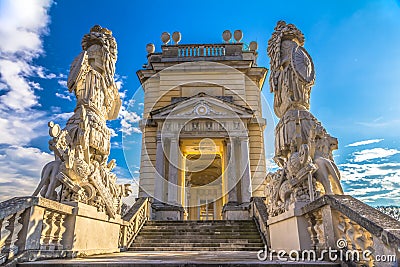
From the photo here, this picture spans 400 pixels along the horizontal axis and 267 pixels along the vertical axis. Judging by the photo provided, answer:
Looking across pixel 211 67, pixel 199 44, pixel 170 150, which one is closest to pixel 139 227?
pixel 170 150

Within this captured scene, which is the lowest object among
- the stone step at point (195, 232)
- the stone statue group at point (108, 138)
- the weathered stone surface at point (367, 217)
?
the stone step at point (195, 232)

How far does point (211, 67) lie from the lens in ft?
61.7

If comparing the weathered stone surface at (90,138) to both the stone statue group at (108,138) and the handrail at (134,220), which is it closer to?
the stone statue group at (108,138)

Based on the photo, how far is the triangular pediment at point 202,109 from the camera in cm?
1673

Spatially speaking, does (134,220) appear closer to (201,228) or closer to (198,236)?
(198,236)

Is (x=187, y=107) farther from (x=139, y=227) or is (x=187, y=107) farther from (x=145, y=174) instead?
(x=139, y=227)

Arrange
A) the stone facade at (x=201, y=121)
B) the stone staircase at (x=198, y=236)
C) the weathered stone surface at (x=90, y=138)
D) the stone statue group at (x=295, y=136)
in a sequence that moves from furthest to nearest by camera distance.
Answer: the stone facade at (x=201, y=121) → the stone staircase at (x=198, y=236) → the weathered stone surface at (x=90, y=138) → the stone statue group at (x=295, y=136)

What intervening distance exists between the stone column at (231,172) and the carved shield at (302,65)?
9818 millimetres

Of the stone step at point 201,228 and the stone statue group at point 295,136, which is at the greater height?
the stone statue group at point 295,136

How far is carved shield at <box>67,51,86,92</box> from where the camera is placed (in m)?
6.25

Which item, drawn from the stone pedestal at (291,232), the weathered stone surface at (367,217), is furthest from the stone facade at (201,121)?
the weathered stone surface at (367,217)

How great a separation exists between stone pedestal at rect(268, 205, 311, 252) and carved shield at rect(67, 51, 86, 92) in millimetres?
5152

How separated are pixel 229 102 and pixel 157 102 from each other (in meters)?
4.77

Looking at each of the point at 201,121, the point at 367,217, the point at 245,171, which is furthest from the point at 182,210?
the point at 367,217
